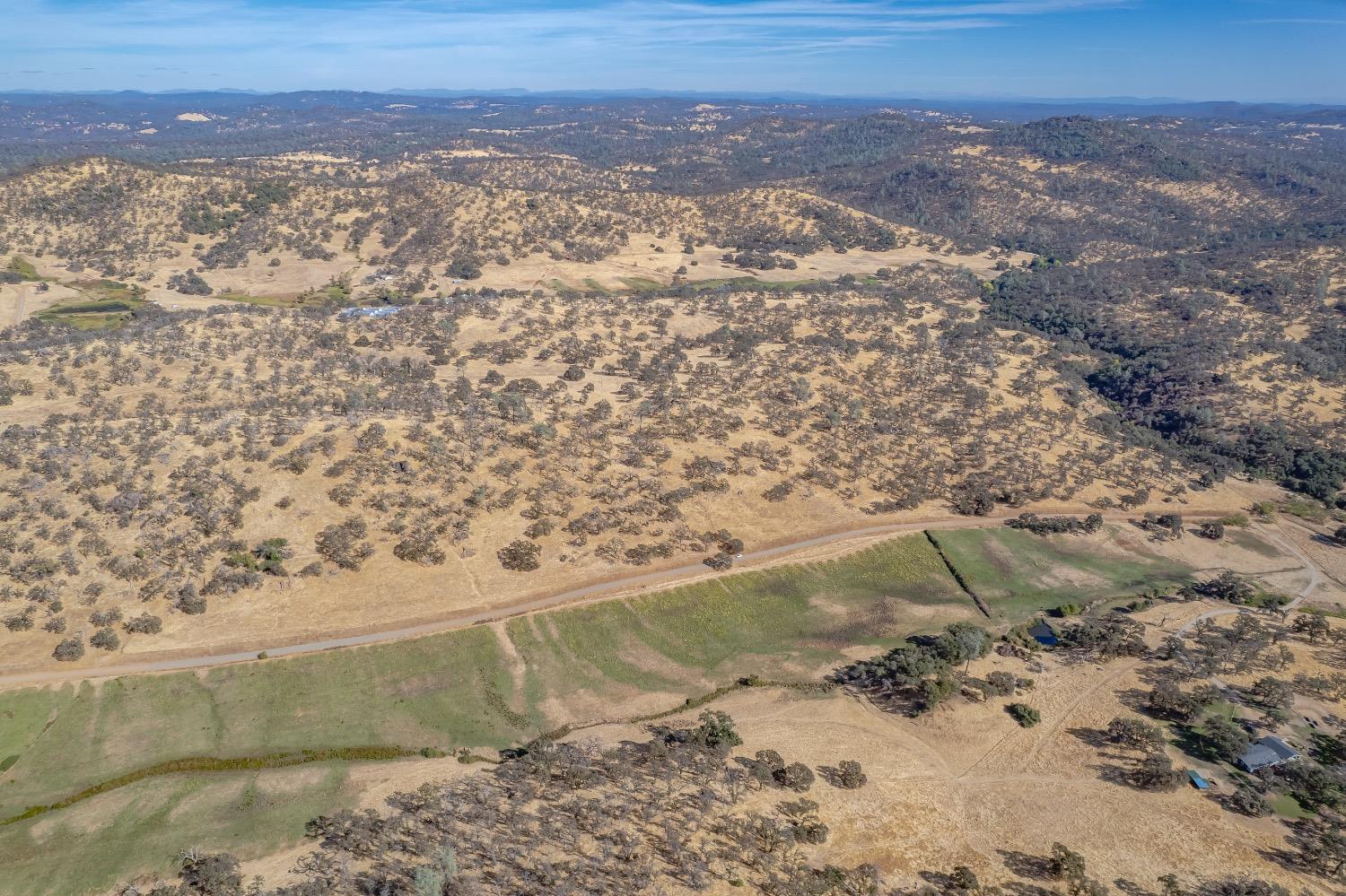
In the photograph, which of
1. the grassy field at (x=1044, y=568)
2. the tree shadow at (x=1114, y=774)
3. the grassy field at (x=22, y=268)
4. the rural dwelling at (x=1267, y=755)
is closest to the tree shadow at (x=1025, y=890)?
the tree shadow at (x=1114, y=774)

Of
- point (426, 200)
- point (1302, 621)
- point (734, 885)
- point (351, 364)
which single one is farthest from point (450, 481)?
point (426, 200)

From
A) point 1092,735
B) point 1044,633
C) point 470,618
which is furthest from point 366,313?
point 1092,735

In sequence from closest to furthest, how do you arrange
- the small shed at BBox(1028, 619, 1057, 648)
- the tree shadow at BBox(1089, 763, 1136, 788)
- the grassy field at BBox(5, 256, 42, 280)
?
the tree shadow at BBox(1089, 763, 1136, 788)
the small shed at BBox(1028, 619, 1057, 648)
the grassy field at BBox(5, 256, 42, 280)

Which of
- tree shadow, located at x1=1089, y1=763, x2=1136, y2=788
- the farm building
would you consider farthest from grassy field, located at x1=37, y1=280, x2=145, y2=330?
tree shadow, located at x1=1089, y1=763, x2=1136, y2=788

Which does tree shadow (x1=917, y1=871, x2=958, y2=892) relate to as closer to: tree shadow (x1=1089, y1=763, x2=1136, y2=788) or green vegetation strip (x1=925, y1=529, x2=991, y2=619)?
tree shadow (x1=1089, y1=763, x2=1136, y2=788)

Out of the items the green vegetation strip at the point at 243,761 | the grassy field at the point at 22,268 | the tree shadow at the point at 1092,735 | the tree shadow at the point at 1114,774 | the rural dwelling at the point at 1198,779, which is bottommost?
the green vegetation strip at the point at 243,761

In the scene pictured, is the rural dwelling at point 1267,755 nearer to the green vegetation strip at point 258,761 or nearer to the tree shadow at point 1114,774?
the tree shadow at point 1114,774

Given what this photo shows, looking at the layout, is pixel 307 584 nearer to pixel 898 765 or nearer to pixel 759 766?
pixel 759 766
